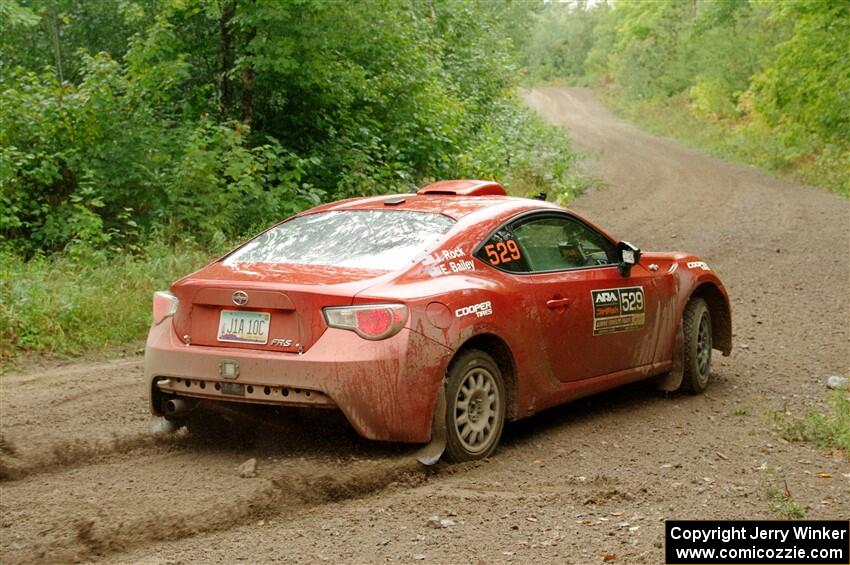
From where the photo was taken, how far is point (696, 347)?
26.7 feet

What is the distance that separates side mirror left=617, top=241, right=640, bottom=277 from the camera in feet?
24.4

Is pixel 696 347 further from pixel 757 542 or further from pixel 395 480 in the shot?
pixel 757 542

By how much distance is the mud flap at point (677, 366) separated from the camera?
8.01 metres

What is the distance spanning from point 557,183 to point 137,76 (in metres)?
12.2

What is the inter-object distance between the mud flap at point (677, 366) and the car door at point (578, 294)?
0.38 m

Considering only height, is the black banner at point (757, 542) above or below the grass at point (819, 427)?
above

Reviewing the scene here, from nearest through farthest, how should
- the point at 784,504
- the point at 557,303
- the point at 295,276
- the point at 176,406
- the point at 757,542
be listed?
the point at 757,542 → the point at 784,504 → the point at 295,276 → the point at 176,406 → the point at 557,303

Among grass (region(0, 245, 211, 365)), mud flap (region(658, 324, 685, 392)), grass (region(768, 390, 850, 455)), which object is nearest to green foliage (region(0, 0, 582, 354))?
grass (region(0, 245, 211, 365))

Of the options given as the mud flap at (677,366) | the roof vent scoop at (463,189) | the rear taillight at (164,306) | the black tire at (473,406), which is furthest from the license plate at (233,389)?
the mud flap at (677,366)

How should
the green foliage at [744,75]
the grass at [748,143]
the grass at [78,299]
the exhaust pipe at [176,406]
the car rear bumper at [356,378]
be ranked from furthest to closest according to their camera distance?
the grass at [748,143] → the green foliage at [744,75] → the grass at [78,299] → the exhaust pipe at [176,406] → the car rear bumper at [356,378]

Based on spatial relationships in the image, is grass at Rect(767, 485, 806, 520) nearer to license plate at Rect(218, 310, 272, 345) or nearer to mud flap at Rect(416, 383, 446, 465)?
mud flap at Rect(416, 383, 446, 465)

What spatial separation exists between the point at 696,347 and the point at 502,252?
7.63 ft

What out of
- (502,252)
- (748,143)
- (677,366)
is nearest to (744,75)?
(748,143)

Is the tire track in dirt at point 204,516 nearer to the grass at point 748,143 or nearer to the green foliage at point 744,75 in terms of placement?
the grass at point 748,143
